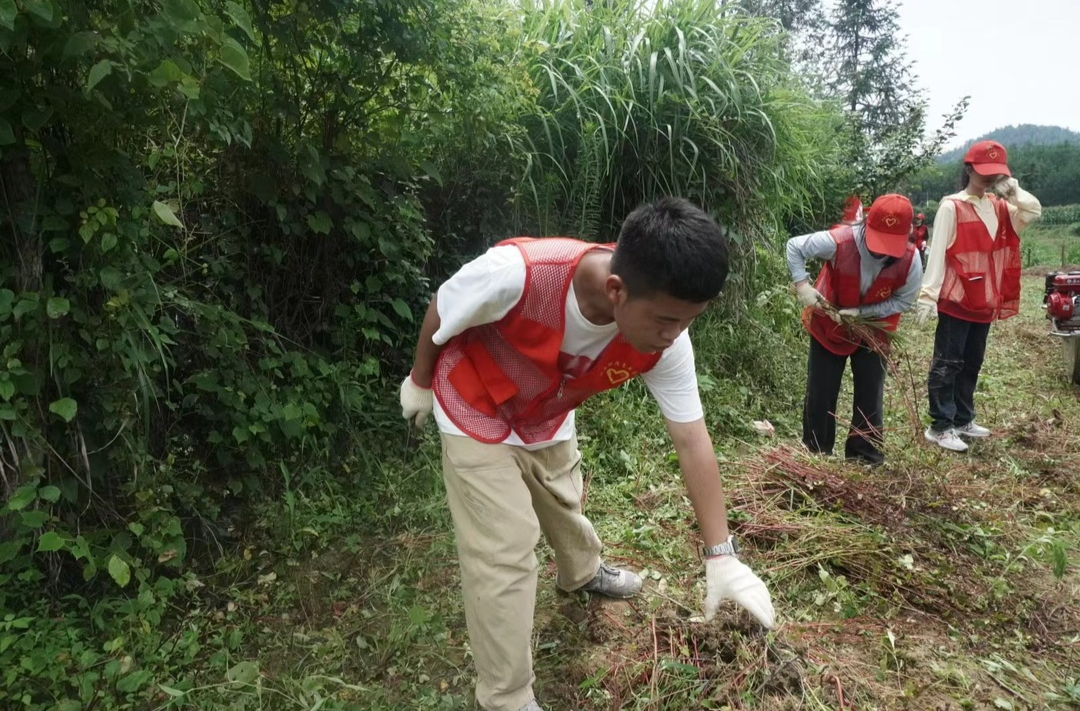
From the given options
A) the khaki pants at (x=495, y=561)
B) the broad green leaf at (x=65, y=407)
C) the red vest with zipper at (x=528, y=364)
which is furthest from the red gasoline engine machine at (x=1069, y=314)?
the broad green leaf at (x=65, y=407)

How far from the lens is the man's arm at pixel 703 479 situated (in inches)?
68.1

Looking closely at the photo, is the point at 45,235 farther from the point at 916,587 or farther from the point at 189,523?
the point at 916,587

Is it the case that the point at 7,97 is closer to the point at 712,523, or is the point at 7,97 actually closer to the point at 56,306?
the point at 56,306

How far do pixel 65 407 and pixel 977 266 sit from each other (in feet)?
14.0

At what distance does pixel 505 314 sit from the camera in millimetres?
1646

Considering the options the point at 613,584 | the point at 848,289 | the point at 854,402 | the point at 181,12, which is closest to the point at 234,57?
the point at 181,12

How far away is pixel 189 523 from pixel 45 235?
108cm

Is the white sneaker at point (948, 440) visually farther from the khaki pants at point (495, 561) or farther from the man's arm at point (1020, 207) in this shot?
the khaki pants at point (495, 561)

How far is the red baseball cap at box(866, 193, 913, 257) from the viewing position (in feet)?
10.1

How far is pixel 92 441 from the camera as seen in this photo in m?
2.12

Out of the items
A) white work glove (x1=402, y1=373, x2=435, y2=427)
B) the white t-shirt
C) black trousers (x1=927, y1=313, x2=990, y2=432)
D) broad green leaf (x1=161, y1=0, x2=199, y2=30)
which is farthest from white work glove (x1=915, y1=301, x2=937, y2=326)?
broad green leaf (x1=161, y1=0, x2=199, y2=30)

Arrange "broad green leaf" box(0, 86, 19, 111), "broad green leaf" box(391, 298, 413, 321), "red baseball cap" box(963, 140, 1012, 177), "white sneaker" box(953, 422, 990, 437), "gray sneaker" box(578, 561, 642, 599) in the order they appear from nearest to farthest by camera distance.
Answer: "broad green leaf" box(0, 86, 19, 111) → "gray sneaker" box(578, 561, 642, 599) → "broad green leaf" box(391, 298, 413, 321) → "red baseball cap" box(963, 140, 1012, 177) → "white sneaker" box(953, 422, 990, 437)

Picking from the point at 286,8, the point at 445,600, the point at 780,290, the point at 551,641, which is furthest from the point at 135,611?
the point at 780,290

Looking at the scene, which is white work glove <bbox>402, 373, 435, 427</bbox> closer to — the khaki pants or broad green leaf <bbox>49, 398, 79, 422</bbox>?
the khaki pants
